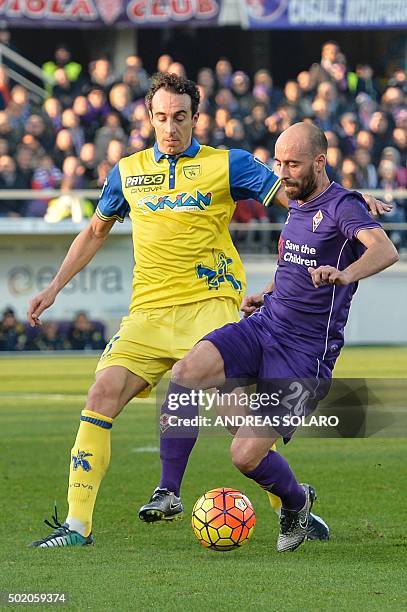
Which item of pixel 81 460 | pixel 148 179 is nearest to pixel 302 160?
pixel 148 179

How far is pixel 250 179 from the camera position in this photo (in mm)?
7727

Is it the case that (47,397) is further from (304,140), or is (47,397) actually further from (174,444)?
(304,140)

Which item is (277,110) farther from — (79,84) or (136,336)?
(136,336)

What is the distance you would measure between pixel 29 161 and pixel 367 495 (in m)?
15.3

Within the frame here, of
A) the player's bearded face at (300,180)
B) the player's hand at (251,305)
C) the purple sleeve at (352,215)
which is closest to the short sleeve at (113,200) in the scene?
the player's hand at (251,305)

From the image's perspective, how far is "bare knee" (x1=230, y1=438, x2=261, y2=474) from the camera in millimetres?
6844

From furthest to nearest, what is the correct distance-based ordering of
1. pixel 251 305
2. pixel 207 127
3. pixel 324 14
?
pixel 324 14 → pixel 207 127 → pixel 251 305

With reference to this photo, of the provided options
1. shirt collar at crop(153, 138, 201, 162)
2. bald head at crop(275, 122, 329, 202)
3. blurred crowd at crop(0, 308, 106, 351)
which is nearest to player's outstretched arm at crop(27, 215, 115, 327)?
shirt collar at crop(153, 138, 201, 162)

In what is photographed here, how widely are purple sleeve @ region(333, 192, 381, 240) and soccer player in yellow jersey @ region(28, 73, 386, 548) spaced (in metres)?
0.76

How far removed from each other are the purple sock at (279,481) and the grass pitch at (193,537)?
0.24m

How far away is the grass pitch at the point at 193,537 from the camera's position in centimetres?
568

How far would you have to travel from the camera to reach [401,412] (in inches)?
534

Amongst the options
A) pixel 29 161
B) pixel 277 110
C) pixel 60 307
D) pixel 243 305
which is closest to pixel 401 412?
pixel 243 305

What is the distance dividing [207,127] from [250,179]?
54.3 ft
